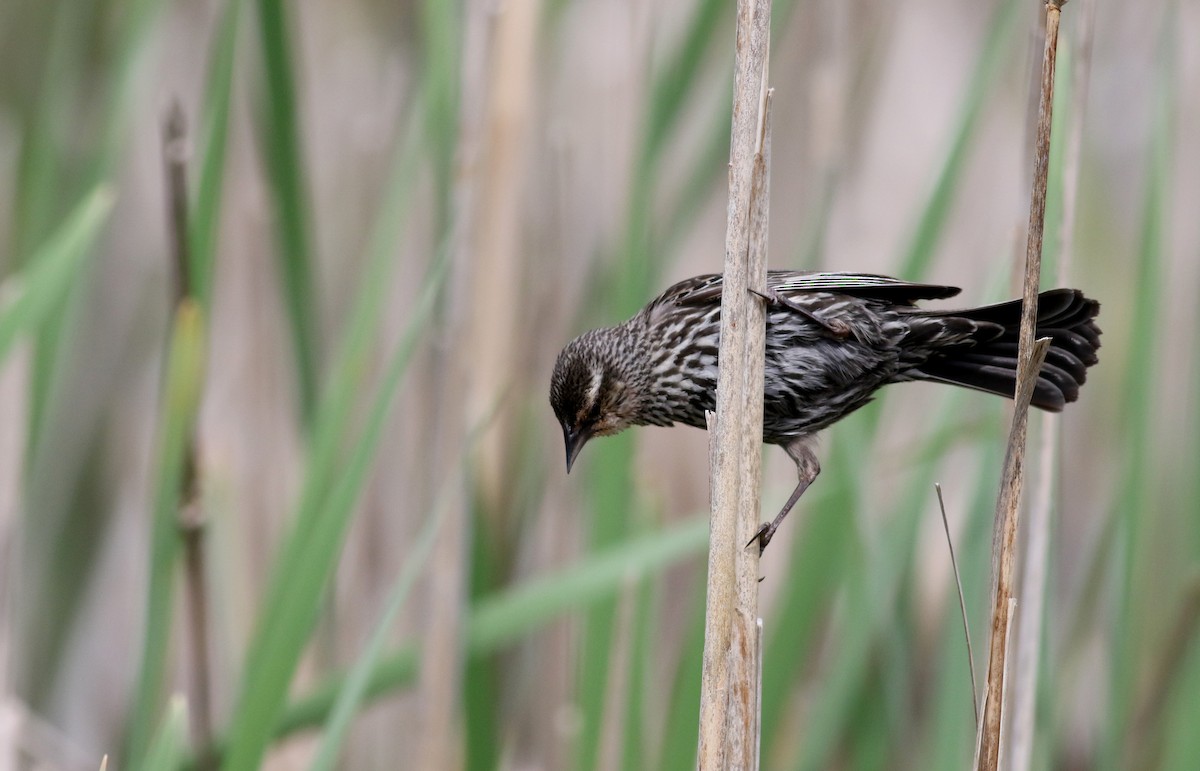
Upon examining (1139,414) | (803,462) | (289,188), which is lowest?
(803,462)

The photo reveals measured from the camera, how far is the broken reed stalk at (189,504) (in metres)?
2.00

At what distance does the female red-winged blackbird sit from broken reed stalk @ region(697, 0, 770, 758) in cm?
38

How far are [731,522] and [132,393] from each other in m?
2.22

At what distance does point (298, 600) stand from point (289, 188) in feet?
2.47

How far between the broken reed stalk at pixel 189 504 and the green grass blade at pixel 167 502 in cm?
7

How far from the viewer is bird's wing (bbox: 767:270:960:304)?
1858mm

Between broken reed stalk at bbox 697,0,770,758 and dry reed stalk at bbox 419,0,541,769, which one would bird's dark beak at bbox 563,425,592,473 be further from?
broken reed stalk at bbox 697,0,770,758

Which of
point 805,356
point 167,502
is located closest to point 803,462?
point 805,356

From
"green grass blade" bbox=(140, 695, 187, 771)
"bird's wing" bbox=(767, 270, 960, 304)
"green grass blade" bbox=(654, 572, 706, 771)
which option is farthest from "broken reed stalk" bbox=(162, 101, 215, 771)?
"bird's wing" bbox=(767, 270, 960, 304)

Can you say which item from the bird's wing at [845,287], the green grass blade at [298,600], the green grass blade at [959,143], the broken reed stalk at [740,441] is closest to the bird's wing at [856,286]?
the bird's wing at [845,287]

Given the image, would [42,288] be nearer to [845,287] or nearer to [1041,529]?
[845,287]

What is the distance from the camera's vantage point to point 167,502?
6.23 feet

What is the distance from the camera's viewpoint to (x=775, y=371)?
6.49 feet

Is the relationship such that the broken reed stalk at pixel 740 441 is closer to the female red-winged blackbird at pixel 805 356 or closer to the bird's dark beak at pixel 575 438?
the female red-winged blackbird at pixel 805 356
